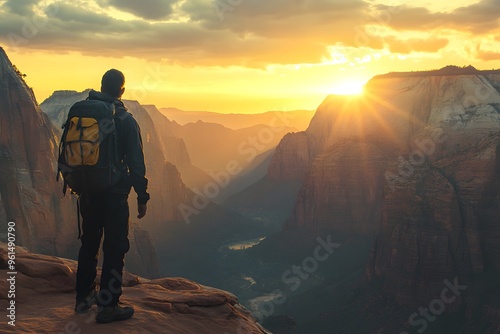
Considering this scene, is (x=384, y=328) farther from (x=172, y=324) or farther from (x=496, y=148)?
(x=172, y=324)

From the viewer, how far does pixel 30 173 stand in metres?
42.8

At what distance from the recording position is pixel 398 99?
351 ft

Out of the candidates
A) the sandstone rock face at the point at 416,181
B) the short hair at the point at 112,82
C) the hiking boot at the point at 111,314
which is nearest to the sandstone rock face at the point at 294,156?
the sandstone rock face at the point at 416,181

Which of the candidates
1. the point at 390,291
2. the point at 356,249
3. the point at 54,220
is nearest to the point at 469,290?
the point at 390,291

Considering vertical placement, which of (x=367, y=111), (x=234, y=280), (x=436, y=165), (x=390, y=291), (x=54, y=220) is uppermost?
(x=367, y=111)

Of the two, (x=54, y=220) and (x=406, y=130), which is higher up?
(x=406, y=130)

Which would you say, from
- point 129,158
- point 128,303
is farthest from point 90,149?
point 128,303

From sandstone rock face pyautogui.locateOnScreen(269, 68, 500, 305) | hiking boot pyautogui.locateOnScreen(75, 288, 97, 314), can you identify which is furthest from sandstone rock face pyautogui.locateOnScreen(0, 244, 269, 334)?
sandstone rock face pyautogui.locateOnScreen(269, 68, 500, 305)

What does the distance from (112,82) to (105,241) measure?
9.27 ft

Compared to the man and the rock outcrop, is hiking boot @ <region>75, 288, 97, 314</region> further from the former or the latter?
the rock outcrop

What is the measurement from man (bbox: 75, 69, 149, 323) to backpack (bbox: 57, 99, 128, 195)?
20cm

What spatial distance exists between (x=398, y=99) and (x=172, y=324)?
10499cm

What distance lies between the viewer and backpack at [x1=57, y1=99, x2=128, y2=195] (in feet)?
25.6

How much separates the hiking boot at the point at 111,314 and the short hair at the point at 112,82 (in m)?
3.75
